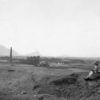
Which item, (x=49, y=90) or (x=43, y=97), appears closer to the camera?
(x=43, y=97)

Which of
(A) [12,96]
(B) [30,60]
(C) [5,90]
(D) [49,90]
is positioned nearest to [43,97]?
(D) [49,90]

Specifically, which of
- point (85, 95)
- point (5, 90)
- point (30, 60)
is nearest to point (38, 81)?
point (5, 90)

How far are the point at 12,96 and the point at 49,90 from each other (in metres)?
2.44

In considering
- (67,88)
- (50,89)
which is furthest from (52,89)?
(67,88)

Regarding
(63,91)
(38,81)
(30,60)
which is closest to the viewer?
(63,91)

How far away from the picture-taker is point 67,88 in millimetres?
10688

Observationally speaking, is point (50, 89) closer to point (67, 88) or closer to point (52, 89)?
point (52, 89)

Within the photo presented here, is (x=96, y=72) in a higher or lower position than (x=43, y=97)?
higher

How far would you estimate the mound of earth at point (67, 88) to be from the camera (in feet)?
31.3

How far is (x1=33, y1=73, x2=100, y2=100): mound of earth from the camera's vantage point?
9.55 meters

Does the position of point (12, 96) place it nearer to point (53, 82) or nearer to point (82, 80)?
point (53, 82)

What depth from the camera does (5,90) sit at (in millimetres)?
11273

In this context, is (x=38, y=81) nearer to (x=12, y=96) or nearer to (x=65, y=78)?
(x=65, y=78)

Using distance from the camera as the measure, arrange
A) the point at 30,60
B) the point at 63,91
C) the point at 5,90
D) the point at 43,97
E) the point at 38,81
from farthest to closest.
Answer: the point at 30,60 < the point at 38,81 < the point at 5,90 < the point at 63,91 < the point at 43,97
